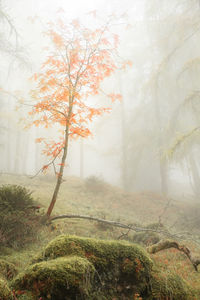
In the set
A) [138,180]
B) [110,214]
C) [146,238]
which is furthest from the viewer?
[138,180]

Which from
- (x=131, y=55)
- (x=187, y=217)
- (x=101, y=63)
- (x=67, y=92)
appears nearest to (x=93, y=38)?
(x=101, y=63)

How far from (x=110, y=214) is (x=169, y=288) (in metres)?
6.77

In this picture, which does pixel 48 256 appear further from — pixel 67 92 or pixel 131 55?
pixel 131 55

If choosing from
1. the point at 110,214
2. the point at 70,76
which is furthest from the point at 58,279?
the point at 110,214

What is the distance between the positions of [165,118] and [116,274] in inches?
651

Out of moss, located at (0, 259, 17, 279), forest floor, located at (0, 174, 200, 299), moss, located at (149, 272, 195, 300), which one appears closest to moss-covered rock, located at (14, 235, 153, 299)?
moss, located at (149, 272, 195, 300)

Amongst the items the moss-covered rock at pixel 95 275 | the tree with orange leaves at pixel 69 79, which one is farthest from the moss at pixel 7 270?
the tree with orange leaves at pixel 69 79

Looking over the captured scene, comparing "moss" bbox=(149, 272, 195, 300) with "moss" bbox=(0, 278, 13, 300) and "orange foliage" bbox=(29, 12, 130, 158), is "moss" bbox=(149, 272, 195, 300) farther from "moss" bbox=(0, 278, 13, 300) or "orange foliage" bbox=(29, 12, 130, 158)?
"orange foliage" bbox=(29, 12, 130, 158)

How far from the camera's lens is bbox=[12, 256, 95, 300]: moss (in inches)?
66.1

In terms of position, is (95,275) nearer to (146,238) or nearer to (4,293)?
(4,293)

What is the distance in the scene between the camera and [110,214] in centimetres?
867

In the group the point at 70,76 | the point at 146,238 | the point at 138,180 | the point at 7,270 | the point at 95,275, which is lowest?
the point at 146,238

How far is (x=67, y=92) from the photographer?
5.29 metres

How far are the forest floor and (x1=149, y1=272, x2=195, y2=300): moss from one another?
0.35 m
